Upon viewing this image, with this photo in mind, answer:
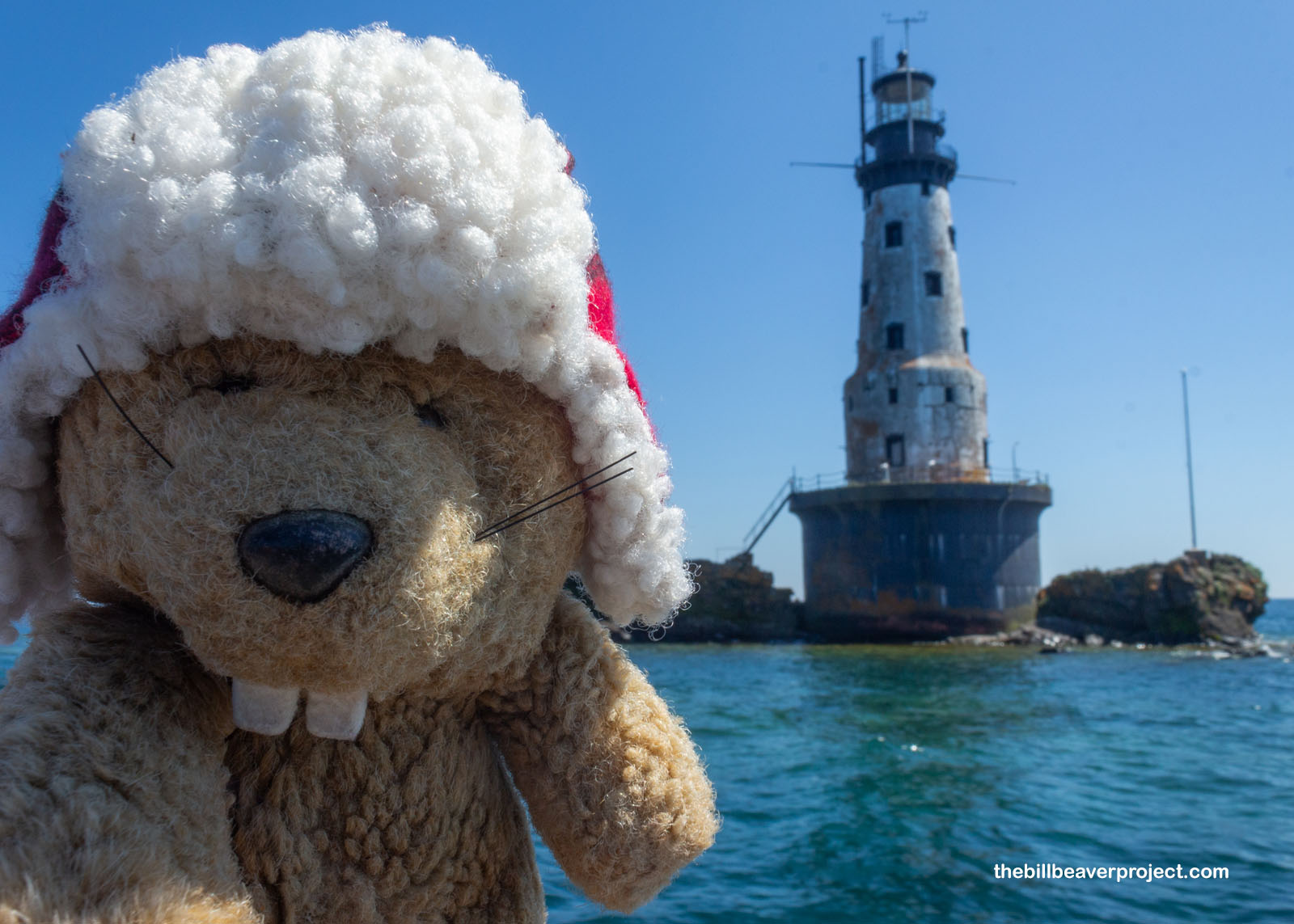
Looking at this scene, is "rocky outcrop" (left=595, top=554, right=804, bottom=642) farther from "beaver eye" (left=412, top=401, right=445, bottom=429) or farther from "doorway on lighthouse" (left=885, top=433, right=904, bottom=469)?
"beaver eye" (left=412, top=401, right=445, bottom=429)

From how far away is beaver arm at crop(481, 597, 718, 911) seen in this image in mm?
1637

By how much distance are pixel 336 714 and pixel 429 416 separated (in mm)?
460

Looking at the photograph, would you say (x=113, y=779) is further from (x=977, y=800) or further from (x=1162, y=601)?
(x=1162, y=601)

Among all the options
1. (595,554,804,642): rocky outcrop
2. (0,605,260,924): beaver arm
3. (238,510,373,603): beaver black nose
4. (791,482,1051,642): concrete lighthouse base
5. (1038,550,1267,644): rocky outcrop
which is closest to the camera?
(0,605,260,924): beaver arm

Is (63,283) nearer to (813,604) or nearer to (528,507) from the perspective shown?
(528,507)

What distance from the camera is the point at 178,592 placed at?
48.2 inches

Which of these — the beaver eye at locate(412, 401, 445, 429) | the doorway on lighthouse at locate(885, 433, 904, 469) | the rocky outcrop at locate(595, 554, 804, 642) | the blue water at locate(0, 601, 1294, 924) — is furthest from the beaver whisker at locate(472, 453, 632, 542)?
the rocky outcrop at locate(595, 554, 804, 642)

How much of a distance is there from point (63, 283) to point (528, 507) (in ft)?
2.38

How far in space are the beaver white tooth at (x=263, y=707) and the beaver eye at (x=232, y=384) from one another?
0.41 m

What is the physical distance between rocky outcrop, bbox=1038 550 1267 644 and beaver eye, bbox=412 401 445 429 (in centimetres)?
2771

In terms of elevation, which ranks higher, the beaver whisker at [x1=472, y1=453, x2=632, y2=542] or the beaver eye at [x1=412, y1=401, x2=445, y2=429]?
the beaver eye at [x1=412, y1=401, x2=445, y2=429]

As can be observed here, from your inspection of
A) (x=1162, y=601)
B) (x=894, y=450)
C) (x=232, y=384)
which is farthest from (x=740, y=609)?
(x=232, y=384)

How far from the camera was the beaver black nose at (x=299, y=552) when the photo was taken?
117cm

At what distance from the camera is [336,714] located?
1362 millimetres
